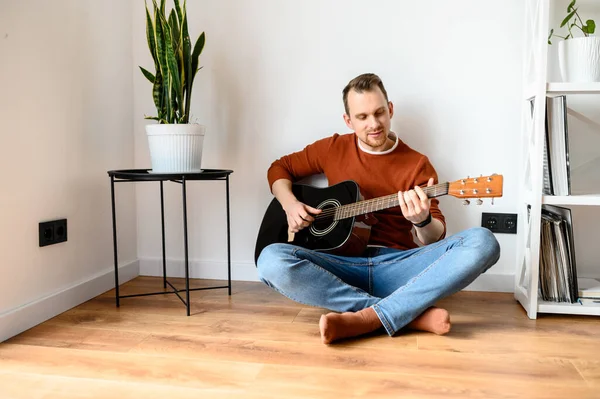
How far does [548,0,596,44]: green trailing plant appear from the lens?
1.77 m

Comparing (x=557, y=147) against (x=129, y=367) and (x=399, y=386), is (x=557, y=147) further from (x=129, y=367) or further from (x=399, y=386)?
(x=129, y=367)

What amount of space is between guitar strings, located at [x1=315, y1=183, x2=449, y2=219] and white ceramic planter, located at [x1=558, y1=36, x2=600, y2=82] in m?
0.65

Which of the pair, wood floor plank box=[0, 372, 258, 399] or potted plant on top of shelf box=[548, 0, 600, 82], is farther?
potted plant on top of shelf box=[548, 0, 600, 82]

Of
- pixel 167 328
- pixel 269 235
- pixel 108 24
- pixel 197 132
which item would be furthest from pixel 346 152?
pixel 108 24

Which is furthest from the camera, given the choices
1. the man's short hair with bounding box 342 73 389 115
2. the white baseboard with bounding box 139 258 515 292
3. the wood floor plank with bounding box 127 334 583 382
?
the white baseboard with bounding box 139 258 515 292

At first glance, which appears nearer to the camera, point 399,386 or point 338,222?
point 399,386

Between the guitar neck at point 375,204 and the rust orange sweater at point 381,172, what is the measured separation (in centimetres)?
16

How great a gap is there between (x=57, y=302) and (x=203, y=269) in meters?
0.65

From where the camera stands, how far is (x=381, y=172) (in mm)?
1908

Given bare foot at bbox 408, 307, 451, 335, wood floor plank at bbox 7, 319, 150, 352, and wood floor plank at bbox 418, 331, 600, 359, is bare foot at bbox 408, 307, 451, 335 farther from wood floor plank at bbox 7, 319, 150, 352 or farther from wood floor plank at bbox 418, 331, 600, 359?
wood floor plank at bbox 7, 319, 150, 352

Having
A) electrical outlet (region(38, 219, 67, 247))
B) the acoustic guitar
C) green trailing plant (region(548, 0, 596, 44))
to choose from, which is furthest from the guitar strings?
electrical outlet (region(38, 219, 67, 247))

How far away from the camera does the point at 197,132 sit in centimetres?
192

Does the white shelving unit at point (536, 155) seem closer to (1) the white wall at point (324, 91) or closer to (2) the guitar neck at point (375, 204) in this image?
(1) the white wall at point (324, 91)

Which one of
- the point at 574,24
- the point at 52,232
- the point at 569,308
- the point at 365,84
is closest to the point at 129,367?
the point at 52,232
